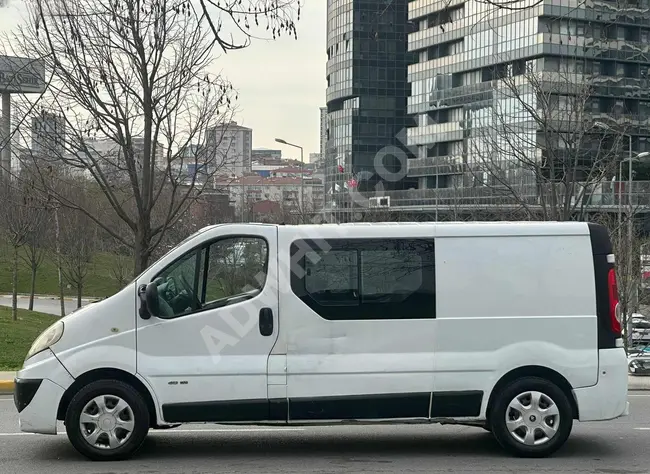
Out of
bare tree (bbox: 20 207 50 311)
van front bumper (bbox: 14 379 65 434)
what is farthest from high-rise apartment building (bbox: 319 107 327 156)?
van front bumper (bbox: 14 379 65 434)

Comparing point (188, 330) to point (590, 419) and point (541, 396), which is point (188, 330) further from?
point (590, 419)

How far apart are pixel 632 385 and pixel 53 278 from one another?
48.7 metres

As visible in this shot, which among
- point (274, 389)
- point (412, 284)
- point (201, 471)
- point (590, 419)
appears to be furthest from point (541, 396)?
point (201, 471)

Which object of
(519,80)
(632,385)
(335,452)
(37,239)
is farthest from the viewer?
(37,239)

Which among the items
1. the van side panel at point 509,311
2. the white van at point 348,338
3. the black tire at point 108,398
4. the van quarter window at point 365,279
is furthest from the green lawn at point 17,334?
the van side panel at point 509,311

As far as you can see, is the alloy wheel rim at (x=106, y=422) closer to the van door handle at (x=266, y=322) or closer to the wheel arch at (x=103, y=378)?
the wheel arch at (x=103, y=378)

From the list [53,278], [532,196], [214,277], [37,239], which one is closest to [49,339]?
[214,277]

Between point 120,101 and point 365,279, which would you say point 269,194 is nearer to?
point 120,101

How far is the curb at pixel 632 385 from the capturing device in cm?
1133

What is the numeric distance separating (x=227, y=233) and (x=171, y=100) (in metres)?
7.74

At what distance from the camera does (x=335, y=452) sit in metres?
7.47

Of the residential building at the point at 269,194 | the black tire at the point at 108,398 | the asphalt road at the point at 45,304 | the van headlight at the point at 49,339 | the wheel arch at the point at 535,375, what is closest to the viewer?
the black tire at the point at 108,398

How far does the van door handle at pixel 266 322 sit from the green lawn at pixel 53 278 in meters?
34.1

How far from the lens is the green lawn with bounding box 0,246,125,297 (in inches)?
1720
